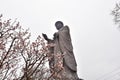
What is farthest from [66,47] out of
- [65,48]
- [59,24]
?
[59,24]

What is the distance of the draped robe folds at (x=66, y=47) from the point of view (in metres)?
10.0

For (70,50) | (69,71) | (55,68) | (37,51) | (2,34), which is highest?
(2,34)

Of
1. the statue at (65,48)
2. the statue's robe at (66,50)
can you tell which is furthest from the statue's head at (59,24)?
the statue's robe at (66,50)

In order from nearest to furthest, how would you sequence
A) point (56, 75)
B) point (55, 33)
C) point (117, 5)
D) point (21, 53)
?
1. point (56, 75)
2. point (21, 53)
3. point (55, 33)
4. point (117, 5)

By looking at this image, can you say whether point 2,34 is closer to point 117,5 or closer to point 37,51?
point 37,51

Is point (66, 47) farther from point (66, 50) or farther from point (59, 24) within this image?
point (59, 24)

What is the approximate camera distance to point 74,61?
10.2m

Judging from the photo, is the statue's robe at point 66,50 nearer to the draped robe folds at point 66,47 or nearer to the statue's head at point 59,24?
the draped robe folds at point 66,47

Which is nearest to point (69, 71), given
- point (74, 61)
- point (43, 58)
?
point (74, 61)

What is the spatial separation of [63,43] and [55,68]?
5.87 meters

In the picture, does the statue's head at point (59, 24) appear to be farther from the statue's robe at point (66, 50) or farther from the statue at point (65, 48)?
the statue's robe at point (66, 50)

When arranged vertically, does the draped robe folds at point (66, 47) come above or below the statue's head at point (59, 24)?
below

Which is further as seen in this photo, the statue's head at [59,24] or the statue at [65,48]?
the statue's head at [59,24]

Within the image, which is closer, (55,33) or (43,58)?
(43,58)
